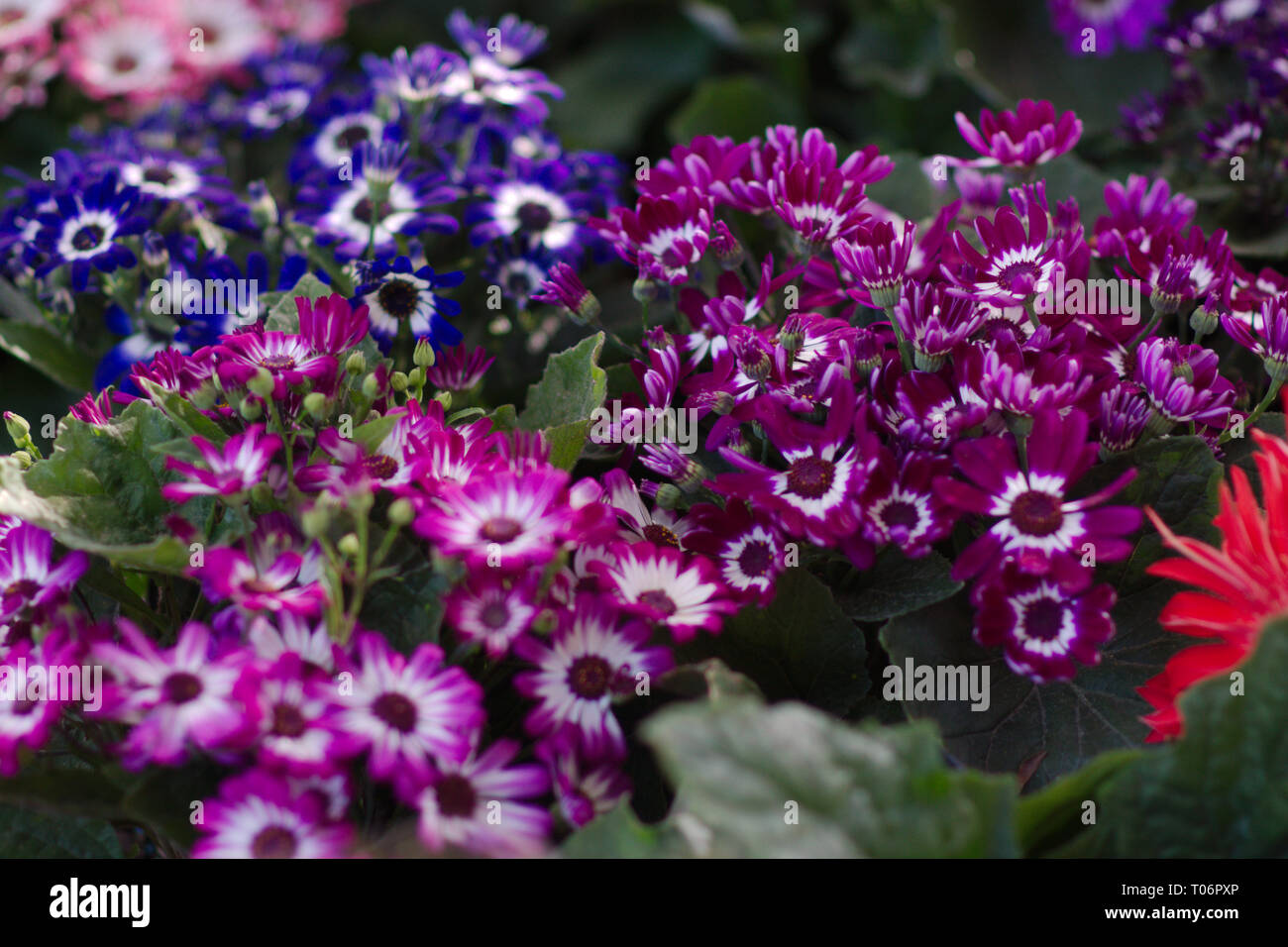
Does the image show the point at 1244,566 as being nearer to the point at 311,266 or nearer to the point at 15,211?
the point at 311,266

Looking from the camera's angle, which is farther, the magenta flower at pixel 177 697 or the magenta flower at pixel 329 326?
the magenta flower at pixel 329 326

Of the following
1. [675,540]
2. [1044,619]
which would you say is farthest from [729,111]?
[1044,619]

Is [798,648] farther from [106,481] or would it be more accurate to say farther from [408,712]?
[106,481]

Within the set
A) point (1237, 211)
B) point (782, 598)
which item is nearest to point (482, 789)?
point (782, 598)

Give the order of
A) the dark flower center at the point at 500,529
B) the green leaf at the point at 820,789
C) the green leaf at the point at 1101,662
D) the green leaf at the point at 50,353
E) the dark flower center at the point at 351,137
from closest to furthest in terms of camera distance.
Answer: the green leaf at the point at 820,789, the dark flower center at the point at 500,529, the green leaf at the point at 1101,662, the green leaf at the point at 50,353, the dark flower center at the point at 351,137

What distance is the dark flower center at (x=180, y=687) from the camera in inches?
19.2

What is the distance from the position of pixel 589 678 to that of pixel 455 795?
3.9 inches

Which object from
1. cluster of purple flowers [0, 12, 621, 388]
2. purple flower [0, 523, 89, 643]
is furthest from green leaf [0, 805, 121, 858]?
cluster of purple flowers [0, 12, 621, 388]

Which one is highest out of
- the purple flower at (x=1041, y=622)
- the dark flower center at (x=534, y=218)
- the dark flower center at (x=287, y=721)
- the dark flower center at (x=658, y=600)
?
the dark flower center at (x=534, y=218)

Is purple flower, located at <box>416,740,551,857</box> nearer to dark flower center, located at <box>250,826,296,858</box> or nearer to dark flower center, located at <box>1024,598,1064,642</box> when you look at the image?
dark flower center, located at <box>250,826,296,858</box>

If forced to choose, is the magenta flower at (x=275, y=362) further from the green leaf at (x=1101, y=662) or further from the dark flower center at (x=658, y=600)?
the green leaf at (x=1101, y=662)

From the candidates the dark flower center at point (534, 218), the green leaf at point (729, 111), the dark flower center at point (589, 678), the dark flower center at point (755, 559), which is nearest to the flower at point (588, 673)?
the dark flower center at point (589, 678)

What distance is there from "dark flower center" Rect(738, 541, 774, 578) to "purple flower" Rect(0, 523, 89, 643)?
380 mm

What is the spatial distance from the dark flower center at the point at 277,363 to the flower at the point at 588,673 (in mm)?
225
